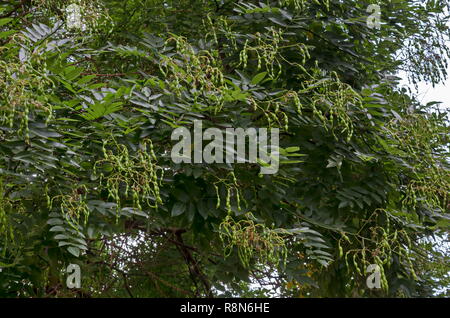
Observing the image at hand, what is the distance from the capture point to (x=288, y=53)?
3760 mm

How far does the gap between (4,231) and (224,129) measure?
1077 mm

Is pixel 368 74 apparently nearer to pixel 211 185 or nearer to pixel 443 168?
pixel 443 168

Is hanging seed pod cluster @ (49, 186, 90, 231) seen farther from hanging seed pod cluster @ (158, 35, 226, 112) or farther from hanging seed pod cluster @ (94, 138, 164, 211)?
hanging seed pod cluster @ (158, 35, 226, 112)

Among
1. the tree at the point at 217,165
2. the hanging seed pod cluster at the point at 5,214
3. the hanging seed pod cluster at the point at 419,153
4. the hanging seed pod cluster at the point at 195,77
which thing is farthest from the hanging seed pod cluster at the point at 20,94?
the hanging seed pod cluster at the point at 419,153

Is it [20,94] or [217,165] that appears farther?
[217,165]

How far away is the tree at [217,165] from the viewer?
284cm

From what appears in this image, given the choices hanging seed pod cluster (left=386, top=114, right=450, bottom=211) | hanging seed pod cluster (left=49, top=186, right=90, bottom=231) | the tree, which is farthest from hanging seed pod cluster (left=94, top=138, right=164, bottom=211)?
hanging seed pod cluster (left=386, top=114, right=450, bottom=211)

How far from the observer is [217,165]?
3.09 meters

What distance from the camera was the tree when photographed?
284 cm

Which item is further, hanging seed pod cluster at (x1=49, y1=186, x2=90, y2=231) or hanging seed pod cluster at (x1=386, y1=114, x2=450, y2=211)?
hanging seed pod cluster at (x1=386, y1=114, x2=450, y2=211)

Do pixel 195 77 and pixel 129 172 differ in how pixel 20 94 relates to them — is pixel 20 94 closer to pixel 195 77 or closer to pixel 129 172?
pixel 129 172

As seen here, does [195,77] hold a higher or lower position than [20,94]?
higher

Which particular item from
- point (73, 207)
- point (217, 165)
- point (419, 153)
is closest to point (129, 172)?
point (73, 207)

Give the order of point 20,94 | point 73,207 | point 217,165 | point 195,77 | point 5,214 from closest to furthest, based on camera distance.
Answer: point 20,94
point 73,207
point 5,214
point 195,77
point 217,165
